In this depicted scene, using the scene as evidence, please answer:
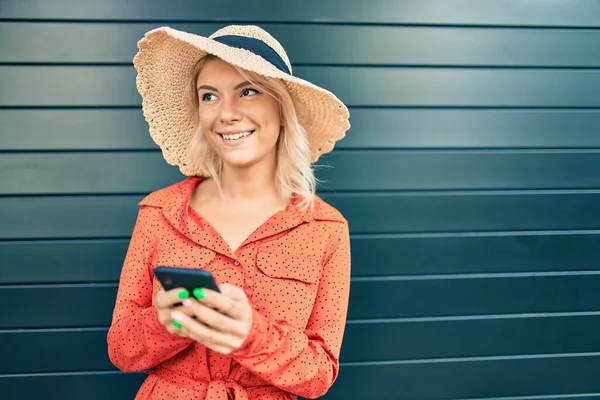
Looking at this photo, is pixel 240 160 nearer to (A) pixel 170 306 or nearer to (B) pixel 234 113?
(B) pixel 234 113

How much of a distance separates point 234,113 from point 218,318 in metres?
0.62

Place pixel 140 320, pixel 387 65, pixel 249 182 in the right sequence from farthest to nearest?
pixel 387 65 → pixel 249 182 → pixel 140 320

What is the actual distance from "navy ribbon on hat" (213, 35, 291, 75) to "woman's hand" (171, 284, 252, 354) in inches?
28.1

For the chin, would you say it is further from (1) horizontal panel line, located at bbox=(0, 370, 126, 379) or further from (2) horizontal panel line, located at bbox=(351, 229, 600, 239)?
(1) horizontal panel line, located at bbox=(0, 370, 126, 379)

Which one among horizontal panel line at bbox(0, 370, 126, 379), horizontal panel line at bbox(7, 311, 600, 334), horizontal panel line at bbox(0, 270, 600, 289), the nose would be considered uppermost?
the nose

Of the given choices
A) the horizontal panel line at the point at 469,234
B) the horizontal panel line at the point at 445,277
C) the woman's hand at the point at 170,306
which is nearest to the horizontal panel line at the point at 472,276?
the horizontal panel line at the point at 445,277

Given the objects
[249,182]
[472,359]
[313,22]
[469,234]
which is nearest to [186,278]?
[249,182]

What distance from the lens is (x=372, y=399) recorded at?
262 cm

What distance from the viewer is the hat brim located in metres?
1.61

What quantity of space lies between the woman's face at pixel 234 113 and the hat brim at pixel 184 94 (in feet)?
0.26

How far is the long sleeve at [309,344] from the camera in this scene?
1.45 metres

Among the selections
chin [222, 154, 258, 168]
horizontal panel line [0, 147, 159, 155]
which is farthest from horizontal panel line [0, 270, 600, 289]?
chin [222, 154, 258, 168]

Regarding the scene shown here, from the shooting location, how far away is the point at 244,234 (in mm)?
1779

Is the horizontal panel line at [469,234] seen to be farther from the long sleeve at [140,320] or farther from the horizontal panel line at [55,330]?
the horizontal panel line at [55,330]
